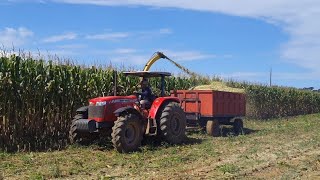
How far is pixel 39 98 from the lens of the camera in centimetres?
1272

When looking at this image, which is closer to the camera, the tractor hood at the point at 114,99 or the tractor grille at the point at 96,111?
the tractor grille at the point at 96,111

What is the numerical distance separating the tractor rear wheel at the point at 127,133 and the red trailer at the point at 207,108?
4.58 m

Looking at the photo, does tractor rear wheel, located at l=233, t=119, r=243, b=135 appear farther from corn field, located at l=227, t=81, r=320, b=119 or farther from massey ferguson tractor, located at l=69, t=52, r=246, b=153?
corn field, located at l=227, t=81, r=320, b=119

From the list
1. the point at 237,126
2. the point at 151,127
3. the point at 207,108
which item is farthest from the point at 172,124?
the point at 237,126

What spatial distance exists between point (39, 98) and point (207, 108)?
237 inches

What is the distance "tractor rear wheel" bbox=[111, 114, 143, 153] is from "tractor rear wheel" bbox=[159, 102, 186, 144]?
2.78 feet

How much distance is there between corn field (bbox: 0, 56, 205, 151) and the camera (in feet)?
38.9

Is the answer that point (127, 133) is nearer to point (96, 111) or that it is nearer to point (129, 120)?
point (129, 120)

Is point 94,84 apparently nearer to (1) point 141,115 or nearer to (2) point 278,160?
(1) point 141,115

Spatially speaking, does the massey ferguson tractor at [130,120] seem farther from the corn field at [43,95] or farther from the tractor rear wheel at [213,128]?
the tractor rear wheel at [213,128]

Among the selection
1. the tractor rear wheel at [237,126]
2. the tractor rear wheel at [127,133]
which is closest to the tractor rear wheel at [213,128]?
the tractor rear wheel at [237,126]

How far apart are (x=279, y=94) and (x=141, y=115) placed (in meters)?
22.2

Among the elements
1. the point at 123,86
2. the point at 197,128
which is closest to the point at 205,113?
the point at 197,128

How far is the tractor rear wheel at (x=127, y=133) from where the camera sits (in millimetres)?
10695
